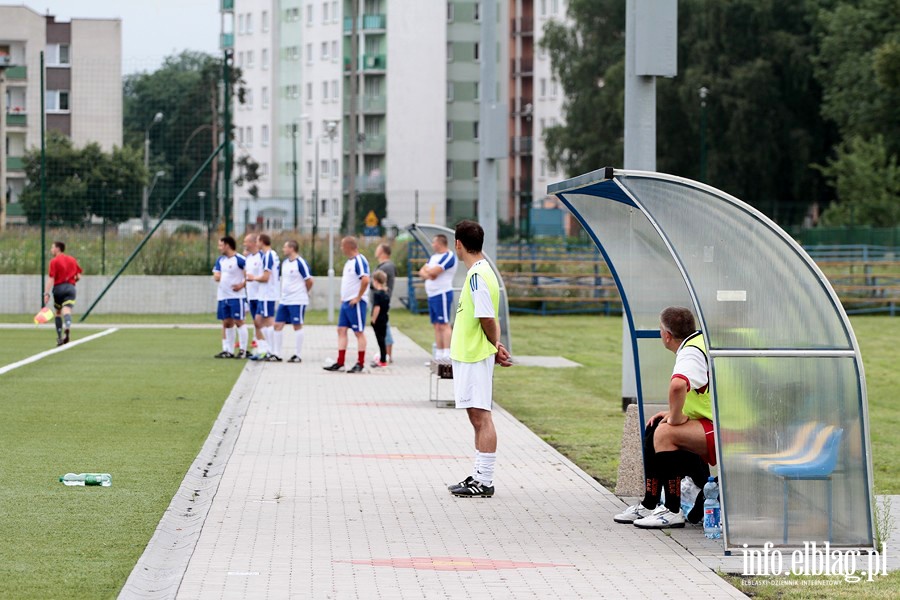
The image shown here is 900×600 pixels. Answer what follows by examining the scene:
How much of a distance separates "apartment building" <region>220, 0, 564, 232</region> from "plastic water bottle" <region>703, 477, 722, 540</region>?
277ft

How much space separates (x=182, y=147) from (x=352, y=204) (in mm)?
42789

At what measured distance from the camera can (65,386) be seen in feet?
62.0

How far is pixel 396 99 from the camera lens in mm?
98625

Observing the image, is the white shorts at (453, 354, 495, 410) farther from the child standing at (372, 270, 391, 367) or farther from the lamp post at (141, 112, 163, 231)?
the lamp post at (141, 112, 163, 231)

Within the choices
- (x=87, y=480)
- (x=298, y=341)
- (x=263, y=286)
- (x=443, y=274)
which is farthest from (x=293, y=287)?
(x=87, y=480)

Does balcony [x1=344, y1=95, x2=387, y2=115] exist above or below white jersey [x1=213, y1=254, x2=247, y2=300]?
above

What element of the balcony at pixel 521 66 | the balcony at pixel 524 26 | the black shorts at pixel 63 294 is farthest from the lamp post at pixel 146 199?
the balcony at pixel 524 26

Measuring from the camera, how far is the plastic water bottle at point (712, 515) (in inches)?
353

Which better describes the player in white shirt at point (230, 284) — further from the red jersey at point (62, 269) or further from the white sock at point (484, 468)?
the white sock at point (484, 468)

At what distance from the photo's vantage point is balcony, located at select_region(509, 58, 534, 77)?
351 feet

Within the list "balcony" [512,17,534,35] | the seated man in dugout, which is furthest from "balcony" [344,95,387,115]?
the seated man in dugout

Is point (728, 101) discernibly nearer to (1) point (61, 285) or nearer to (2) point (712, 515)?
(1) point (61, 285)

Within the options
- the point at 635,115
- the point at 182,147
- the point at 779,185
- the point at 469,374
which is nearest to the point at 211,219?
the point at 182,147

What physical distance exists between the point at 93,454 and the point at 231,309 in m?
11.8
